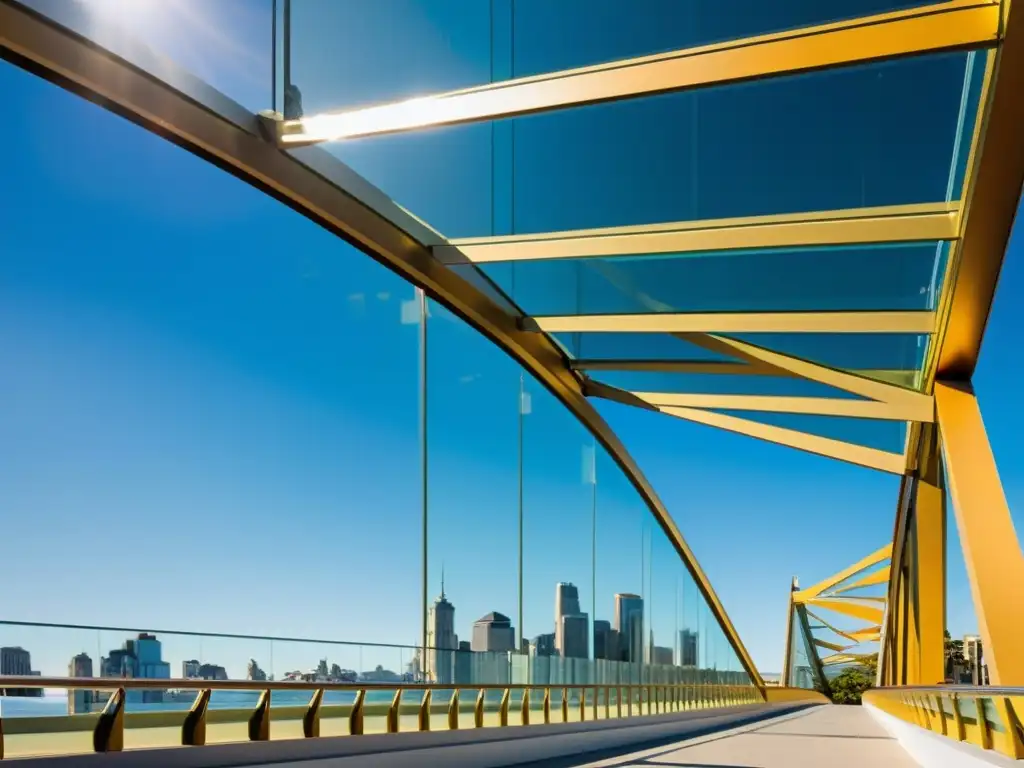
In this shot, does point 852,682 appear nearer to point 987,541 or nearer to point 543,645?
point 543,645

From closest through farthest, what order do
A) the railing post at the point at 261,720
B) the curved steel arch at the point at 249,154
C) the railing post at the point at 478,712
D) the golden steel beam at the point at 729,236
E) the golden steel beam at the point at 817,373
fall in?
the curved steel arch at the point at 249,154 < the railing post at the point at 261,720 < the golden steel beam at the point at 729,236 < the railing post at the point at 478,712 < the golden steel beam at the point at 817,373

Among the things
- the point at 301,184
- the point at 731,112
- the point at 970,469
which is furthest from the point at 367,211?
the point at 970,469

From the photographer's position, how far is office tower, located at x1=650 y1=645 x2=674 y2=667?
32188 mm

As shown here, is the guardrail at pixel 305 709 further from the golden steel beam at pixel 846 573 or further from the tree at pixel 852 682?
the tree at pixel 852 682

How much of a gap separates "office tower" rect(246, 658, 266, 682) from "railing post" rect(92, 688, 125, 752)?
257cm

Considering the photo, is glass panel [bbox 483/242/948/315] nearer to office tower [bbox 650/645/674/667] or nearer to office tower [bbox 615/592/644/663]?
office tower [bbox 615/592/644/663]

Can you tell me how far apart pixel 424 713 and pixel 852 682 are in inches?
4235

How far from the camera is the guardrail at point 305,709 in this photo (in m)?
8.77

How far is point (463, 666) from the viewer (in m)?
16.7

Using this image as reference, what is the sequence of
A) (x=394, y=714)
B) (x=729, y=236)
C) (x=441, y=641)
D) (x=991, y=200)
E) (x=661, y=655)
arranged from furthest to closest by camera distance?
(x=661, y=655) → (x=441, y=641) → (x=729, y=236) → (x=394, y=714) → (x=991, y=200)

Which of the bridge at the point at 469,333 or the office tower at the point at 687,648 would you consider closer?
the bridge at the point at 469,333

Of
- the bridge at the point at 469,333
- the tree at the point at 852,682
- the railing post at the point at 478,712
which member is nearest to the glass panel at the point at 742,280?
the bridge at the point at 469,333

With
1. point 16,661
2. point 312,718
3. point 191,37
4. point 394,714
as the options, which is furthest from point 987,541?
point 16,661

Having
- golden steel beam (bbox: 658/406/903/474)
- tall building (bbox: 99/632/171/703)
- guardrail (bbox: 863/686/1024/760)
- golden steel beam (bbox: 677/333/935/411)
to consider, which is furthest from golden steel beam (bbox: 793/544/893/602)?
tall building (bbox: 99/632/171/703)
